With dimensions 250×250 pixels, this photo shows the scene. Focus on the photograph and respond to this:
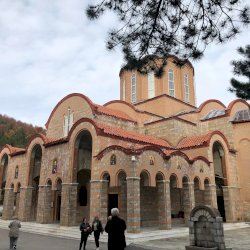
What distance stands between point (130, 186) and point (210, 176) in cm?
637

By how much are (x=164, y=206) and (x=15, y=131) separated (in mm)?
51551

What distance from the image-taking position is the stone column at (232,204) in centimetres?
1661

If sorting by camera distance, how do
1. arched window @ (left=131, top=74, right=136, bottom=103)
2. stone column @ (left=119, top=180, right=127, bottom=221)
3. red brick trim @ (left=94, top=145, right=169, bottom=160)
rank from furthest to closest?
arched window @ (left=131, top=74, right=136, bottom=103) < stone column @ (left=119, top=180, right=127, bottom=221) < red brick trim @ (left=94, top=145, right=169, bottom=160)

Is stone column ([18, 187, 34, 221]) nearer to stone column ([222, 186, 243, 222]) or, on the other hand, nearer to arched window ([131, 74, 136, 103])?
arched window ([131, 74, 136, 103])

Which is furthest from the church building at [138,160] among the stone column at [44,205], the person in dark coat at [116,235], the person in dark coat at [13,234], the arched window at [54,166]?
the person in dark coat at [116,235]

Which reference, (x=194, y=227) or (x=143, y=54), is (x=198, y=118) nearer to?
(x=194, y=227)

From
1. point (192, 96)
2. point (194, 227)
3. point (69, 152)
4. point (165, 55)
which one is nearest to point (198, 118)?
point (192, 96)

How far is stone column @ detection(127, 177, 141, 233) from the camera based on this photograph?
1143cm

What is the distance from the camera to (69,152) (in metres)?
14.9

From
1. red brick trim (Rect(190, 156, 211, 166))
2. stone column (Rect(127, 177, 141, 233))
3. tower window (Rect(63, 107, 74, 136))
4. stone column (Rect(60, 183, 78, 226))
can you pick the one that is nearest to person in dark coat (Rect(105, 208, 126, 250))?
stone column (Rect(127, 177, 141, 233))

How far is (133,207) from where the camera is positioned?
11578 millimetres

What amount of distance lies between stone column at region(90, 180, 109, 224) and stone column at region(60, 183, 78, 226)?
65.7 inches

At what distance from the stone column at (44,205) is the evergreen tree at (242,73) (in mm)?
12006

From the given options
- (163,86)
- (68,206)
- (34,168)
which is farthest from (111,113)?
(68,206)
